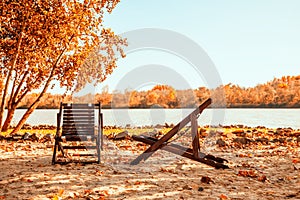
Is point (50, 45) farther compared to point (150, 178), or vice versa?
point (50, 45)

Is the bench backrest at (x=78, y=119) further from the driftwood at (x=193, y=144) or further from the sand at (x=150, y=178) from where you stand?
the driftwood at (x=193, y=144)

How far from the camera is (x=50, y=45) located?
38.3 ft

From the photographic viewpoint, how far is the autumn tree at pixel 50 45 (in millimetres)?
11320

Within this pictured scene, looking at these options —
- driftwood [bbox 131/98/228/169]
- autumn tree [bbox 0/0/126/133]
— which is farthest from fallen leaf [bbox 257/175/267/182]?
autumn tree [bbox 0/0/126/133]

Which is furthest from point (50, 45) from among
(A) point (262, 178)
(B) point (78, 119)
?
(A) point (262, 178)

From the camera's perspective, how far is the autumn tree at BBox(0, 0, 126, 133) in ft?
37.1

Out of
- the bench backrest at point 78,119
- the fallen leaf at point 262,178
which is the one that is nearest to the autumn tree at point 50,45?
the bench backrest at point 78,119

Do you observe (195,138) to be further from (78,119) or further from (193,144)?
(78,119)

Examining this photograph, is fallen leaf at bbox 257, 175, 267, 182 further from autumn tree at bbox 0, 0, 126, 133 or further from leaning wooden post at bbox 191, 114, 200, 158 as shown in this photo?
autumn tree at bbox 0, 0, 126, 133

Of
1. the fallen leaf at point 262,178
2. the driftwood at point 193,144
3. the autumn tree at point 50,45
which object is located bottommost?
the fallen leaf at point 262,178

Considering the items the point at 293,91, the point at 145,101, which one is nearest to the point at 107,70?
the point at 145,101

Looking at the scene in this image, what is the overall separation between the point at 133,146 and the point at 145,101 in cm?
1943

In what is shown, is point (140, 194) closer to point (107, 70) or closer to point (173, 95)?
point (107, 70)

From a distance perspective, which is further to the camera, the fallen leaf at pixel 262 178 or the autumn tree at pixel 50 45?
the autumn tree at pixel 50 45
